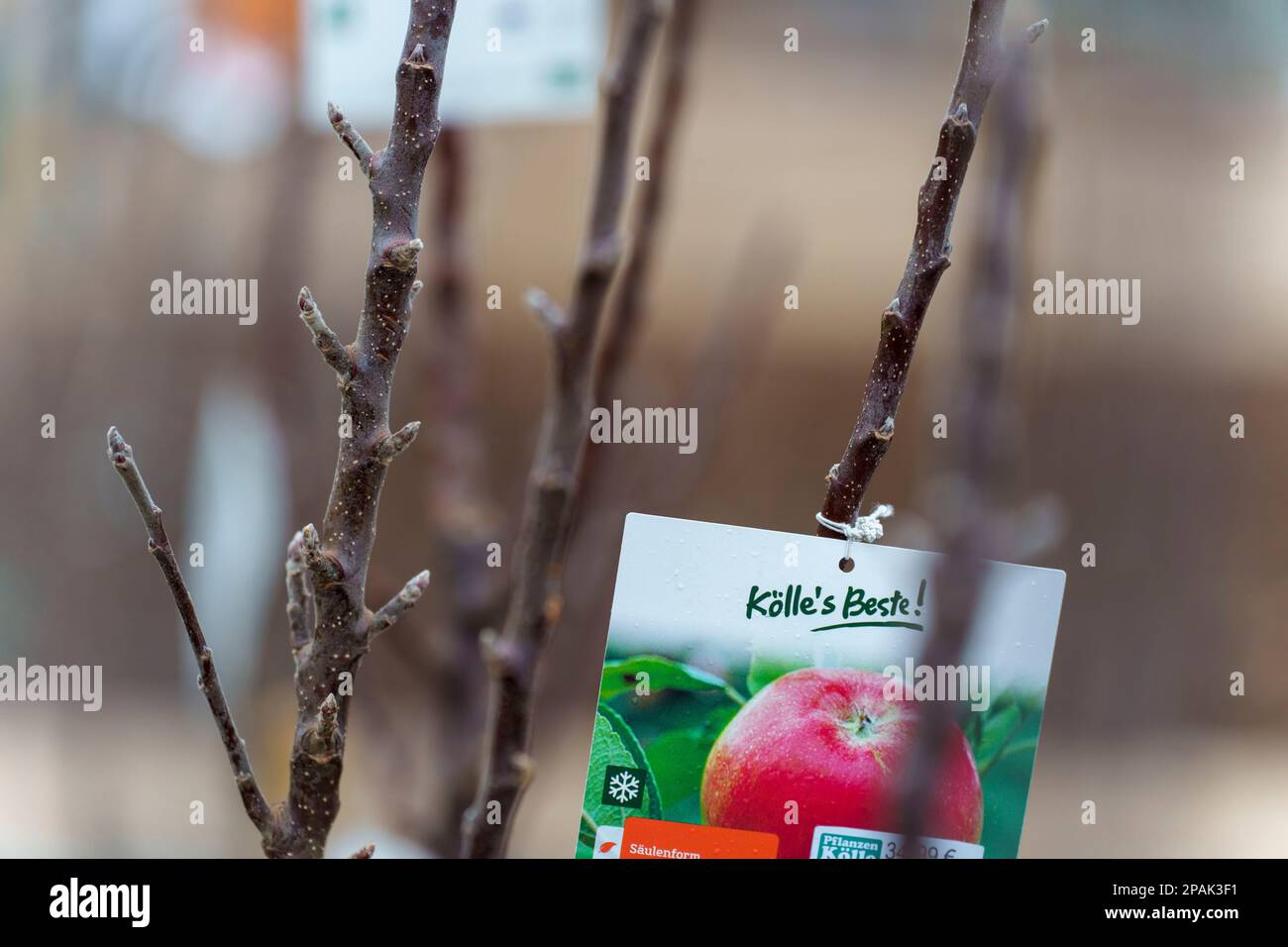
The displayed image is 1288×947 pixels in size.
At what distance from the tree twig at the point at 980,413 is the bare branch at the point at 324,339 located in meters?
0.15

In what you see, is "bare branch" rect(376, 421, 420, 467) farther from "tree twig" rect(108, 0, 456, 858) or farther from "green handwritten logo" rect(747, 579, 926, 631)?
"green handwritten logo" rect(747, 579, 926, 631)

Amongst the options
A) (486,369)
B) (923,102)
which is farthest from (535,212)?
(923,102)

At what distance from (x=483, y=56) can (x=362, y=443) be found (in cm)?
26

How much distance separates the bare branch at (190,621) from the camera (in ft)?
0.81

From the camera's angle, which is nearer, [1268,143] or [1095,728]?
[1268,143]

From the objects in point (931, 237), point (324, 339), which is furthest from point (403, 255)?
point (931, 237)

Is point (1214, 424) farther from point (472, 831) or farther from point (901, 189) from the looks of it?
point (472, 831)

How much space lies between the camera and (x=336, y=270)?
72 cm

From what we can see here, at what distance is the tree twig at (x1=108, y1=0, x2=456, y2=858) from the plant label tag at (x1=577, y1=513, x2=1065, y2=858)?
0.09m

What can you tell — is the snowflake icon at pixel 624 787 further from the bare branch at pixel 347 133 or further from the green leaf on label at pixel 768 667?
the bare branch at pixel 347 133

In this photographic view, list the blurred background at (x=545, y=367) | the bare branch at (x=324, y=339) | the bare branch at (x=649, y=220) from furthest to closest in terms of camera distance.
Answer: the blurred background at (x=545, y=367) → the bare branch at (x=649, y=220) → the bare branch at (x=324, y=339)

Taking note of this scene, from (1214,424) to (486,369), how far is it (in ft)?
1.82

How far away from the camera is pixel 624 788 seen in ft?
1.06

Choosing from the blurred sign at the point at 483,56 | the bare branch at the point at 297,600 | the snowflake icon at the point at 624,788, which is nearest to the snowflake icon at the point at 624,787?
the snowflake icon at the point at 624,788
